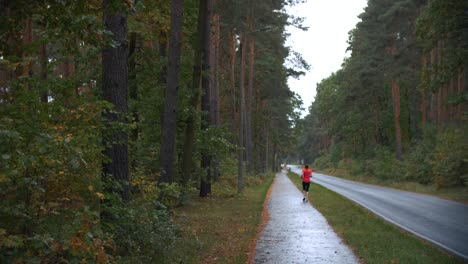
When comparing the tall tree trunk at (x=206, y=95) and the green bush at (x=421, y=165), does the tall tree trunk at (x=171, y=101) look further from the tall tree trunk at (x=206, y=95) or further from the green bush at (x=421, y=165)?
the green bush at (x=421, y=165)

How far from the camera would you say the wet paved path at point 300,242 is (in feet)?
29.8

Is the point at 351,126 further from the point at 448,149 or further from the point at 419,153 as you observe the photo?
the point at 448,149

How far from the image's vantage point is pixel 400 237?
11742mm

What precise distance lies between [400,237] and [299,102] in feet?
165

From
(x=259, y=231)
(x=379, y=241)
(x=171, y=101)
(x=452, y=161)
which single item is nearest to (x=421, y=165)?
(x=452, y=161)

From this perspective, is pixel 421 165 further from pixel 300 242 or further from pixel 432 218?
pixel 300 242

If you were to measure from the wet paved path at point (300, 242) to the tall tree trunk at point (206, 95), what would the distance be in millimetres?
5133

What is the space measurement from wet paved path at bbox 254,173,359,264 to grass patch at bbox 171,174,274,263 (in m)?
0.42

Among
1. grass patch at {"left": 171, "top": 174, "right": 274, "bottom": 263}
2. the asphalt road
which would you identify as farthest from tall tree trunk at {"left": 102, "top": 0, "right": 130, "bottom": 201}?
the asphalt road

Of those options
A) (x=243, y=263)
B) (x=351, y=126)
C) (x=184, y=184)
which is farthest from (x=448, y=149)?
(x=351, y=126)

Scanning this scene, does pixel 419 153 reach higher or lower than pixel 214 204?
higher

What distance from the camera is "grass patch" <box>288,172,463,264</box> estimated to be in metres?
9.14

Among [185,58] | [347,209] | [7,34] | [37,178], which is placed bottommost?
[347,209]

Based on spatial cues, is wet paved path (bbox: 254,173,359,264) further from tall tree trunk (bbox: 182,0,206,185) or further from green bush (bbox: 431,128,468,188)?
green bush (bbox: 431,128,468,188)
